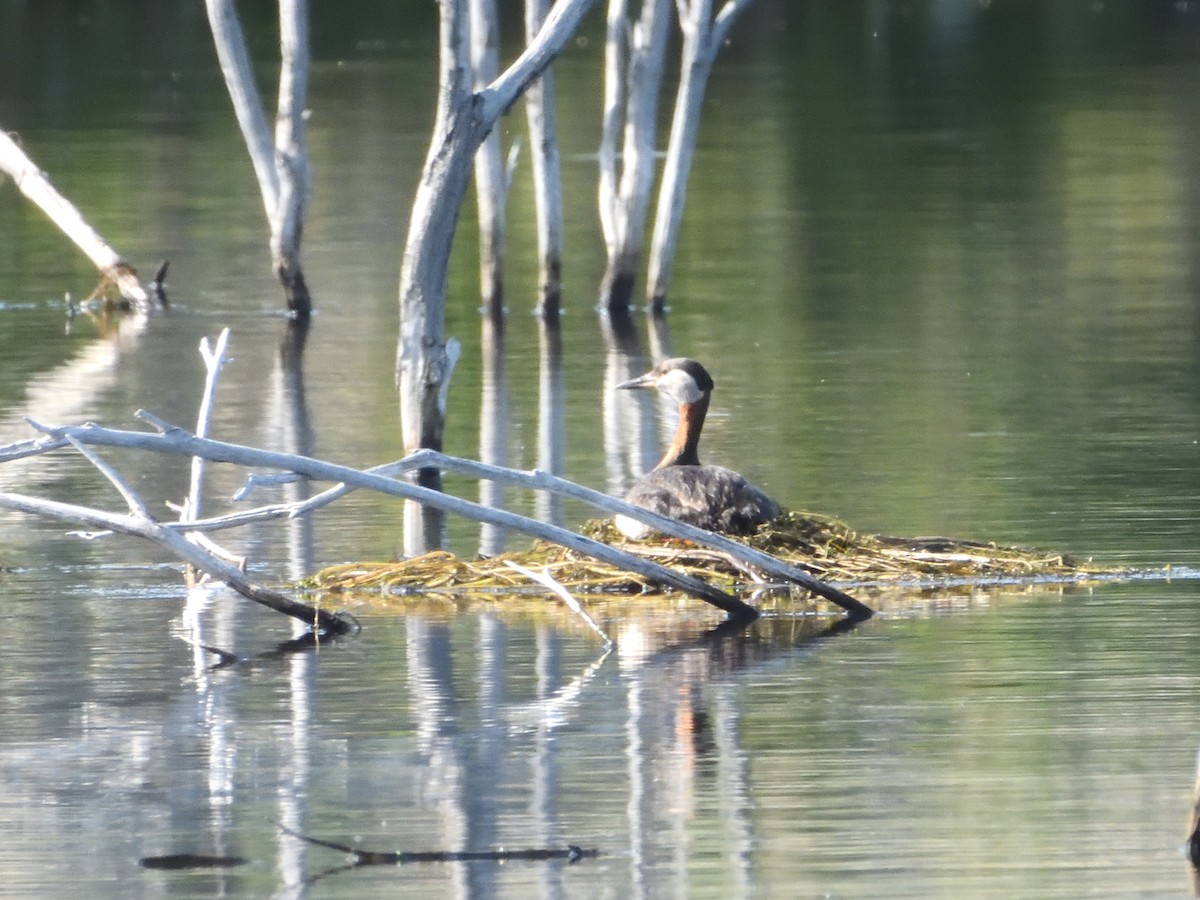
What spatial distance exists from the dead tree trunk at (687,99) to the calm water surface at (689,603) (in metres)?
0.92

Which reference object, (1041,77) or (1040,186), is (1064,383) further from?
(1041,77)

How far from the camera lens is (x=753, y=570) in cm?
1176

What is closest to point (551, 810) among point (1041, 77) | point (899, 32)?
point (1041, 77)

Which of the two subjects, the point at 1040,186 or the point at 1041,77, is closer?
the point at 1040,186

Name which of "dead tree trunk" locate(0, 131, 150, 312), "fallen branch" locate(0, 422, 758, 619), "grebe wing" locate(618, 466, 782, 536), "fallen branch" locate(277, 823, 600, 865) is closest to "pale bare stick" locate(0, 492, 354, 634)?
"fallen branch" locate(0, 422, 758, 619)

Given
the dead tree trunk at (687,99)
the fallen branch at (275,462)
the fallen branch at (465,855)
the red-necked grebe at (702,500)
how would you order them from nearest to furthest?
1. the fallen branch at (465,855)
2. the fallen branch at (275,462)
3. the red-necked grebe at (702,500)
4. the dead tree trunk at (687,99)

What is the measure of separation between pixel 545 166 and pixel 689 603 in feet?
36.4

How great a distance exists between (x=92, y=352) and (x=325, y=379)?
283 cm

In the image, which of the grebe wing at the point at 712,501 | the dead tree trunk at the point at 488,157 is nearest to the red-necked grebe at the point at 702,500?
the grebe wing at the point at 712,501

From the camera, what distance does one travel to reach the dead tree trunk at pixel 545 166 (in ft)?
72.7

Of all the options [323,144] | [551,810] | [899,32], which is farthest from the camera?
[899,32]

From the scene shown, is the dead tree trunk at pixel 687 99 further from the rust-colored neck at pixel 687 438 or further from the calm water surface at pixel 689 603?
the rust-colored neck at pixel 687 438

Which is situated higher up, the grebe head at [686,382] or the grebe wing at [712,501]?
the grebe head at [686,382]

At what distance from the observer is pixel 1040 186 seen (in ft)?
115
